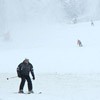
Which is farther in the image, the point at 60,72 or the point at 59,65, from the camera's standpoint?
the point at 59,65

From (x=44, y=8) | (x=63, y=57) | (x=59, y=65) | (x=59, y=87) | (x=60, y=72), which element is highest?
(x=44, y=8)

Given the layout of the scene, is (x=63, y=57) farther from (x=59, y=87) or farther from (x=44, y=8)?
(x=44, y=8)

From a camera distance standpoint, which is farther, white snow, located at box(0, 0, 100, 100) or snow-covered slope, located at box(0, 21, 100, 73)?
snow-covered slope, located at box(0, 21, 100, 73)

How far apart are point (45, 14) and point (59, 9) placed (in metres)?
7.02

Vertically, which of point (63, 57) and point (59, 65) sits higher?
point (63, 57)

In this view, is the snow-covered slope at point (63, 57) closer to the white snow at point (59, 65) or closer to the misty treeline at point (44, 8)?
the white snow at point (59, 65)

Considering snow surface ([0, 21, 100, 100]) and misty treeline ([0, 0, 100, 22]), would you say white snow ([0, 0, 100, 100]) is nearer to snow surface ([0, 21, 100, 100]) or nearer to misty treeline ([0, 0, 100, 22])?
snow surface ([0, 21, 100, 100])

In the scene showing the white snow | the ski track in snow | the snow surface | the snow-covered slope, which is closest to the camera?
the ski track in snow

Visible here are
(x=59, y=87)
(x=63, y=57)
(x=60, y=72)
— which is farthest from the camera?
(x=63, y=57)

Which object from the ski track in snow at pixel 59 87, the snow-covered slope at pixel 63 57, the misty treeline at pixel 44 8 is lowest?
the ski track in snow at pixel 59 87

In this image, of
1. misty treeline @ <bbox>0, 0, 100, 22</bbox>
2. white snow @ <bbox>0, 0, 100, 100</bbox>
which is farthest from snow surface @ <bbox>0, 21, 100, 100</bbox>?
misty treeline @ <bbox>0, 0, 100, 22</bbox>

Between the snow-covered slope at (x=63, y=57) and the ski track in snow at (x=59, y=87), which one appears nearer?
the ski track in snow at (x=59, y=87)

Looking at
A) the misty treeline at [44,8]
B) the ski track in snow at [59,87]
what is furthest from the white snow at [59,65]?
the misty treeline at [44,8]

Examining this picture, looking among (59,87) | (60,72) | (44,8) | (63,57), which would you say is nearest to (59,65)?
(60,72)
